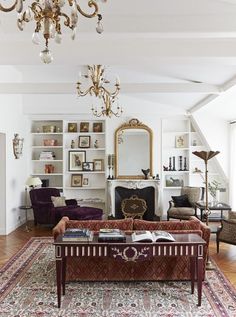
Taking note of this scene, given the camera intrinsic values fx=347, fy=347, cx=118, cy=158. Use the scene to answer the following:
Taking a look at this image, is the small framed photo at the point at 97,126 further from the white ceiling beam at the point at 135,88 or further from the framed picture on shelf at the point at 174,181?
the white ceiling beam at the point at 135,88

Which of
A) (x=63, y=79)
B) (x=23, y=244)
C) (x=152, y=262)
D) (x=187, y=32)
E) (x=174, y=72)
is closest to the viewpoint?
(x=187, y=32)

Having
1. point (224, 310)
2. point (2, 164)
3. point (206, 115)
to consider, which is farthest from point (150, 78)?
point (224, 310)

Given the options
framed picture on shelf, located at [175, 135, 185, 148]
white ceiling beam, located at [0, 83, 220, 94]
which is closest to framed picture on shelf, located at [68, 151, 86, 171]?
framed picture on shelf, located at [175, 135, 185, 148]

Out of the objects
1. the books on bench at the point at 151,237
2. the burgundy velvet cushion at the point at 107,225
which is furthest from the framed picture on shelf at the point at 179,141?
Result: the books on bench at the point at 151,237

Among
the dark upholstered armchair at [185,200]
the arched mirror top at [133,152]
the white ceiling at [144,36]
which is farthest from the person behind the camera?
the arched mirror top at [133,152]

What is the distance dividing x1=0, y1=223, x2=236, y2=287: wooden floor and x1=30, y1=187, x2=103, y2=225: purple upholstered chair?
29 cm

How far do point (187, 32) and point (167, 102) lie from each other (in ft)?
16.4

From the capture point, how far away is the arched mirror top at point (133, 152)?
29.4 feet

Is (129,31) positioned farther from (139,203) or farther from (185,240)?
(139,203)

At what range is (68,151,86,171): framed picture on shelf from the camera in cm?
903

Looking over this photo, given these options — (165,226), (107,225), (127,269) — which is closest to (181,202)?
(165,226)

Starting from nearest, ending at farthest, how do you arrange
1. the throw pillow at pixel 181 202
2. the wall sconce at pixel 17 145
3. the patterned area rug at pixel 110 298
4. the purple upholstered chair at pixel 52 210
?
the patterned area rug at pixel 110 298
the purple upholstered chair at pixel 52 210
the wall sconce at pixel 17 145
the throw pillow at pixel 181 202

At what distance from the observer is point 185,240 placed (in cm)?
378

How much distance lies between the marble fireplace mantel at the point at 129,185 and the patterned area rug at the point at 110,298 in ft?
13.2
